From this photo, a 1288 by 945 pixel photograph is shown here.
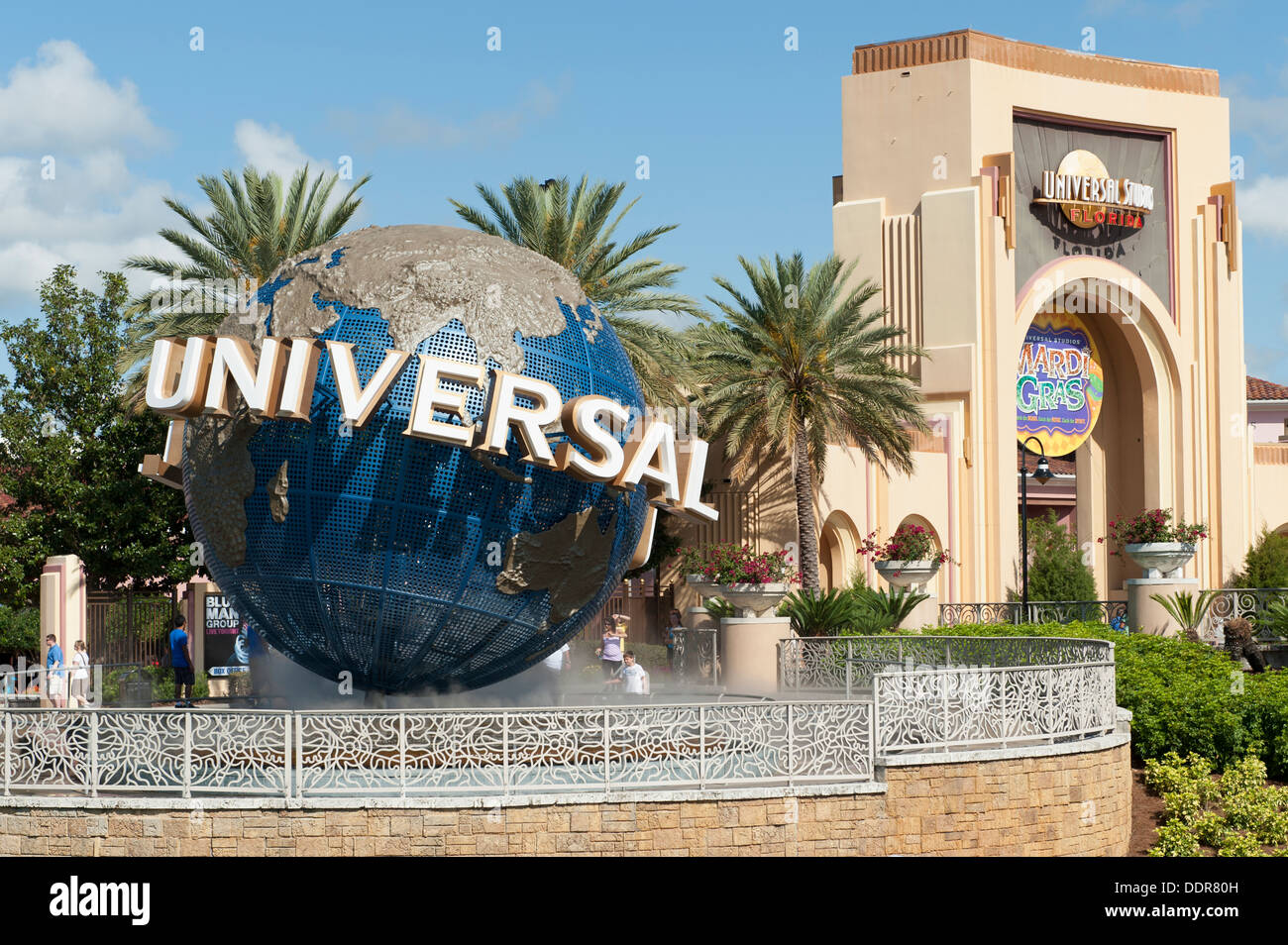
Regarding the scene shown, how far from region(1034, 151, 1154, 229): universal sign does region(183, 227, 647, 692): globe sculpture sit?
28.1 m

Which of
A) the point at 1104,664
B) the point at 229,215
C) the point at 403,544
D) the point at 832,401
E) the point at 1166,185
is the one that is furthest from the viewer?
the point at 1166,185

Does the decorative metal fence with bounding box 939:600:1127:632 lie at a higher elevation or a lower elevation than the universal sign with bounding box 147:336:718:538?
lower

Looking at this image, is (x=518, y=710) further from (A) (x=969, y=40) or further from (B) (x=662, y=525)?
(A) (x=969, y=40)

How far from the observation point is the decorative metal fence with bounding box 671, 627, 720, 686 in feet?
73.1

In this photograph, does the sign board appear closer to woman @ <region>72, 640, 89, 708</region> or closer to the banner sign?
the banner sign

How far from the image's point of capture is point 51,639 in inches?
828

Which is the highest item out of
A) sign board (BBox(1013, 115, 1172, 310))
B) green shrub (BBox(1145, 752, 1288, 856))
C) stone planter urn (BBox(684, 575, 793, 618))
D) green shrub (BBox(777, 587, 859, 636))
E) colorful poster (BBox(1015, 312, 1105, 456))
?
sign board (BBox(1013, 115, 1172, 310))

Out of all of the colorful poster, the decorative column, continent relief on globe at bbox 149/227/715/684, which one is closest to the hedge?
continent relief on globe at bbox 149/227/715/684

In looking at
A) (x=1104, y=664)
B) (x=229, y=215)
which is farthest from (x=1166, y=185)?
(x=1104, y=664)

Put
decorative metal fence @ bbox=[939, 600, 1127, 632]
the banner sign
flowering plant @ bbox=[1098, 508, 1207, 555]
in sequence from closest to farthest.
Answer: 1. the banner sign
2. flowering plant @ bbox=[1098, 508, 1207, 555]
3. decorative metal fence @ bbox=[939, 600, 1127, 632]

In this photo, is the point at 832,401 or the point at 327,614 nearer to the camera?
the point at 327,614

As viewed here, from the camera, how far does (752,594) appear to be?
2294cm

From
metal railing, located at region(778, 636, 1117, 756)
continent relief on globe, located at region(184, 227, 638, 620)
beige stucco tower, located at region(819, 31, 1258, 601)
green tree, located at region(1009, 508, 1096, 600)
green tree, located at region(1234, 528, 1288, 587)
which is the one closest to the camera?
metal railing, located at region(778, 636, 1117, 756)

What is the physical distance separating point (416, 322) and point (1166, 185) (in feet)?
111
